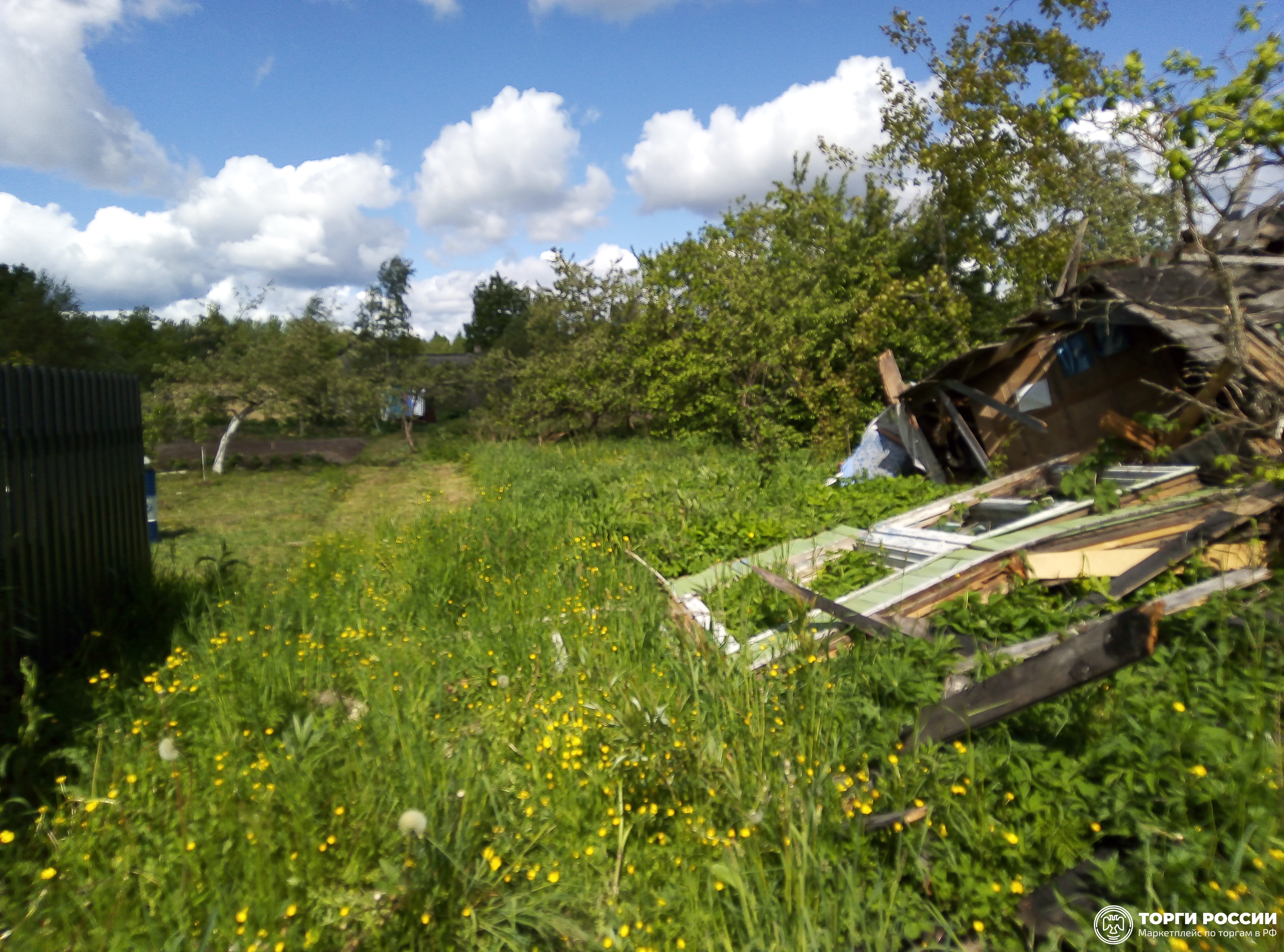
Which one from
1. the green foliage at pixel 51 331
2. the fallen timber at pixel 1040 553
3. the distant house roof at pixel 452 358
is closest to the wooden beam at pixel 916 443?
the fallen timber at pixel 1040 553

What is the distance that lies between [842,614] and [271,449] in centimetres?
2378

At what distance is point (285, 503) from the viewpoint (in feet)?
45.3

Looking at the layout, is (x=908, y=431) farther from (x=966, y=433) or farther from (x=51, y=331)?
(x=51, y=331)

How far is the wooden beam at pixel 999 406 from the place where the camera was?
30.4ft

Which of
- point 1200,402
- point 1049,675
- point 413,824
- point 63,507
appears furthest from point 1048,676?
point 63,507

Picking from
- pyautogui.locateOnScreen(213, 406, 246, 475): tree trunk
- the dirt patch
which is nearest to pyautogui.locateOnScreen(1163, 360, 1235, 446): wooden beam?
pyautogui.locateOnScreen(213, 406, 246, 475): tree trunk

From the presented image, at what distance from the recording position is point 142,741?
3951mm

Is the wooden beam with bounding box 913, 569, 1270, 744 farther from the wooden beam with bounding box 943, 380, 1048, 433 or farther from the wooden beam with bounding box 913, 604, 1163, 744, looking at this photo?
the wooden beam with bounding box 943, 380, 1048, 433

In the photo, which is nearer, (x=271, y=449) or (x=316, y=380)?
(x=316, y=380)

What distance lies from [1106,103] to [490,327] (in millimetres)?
59931

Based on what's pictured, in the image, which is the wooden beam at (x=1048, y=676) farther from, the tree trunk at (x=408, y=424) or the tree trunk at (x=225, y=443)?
the tree trunk at (x=408, y=424)

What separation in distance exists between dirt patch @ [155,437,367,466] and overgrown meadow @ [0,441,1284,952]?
1832 cm

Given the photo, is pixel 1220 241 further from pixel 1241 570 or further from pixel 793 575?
pixel 793 575

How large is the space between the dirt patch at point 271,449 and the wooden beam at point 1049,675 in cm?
2045
